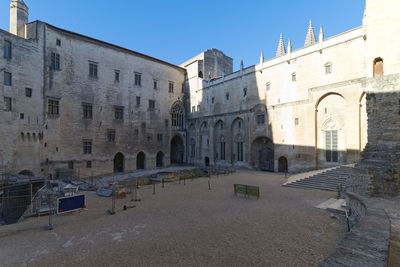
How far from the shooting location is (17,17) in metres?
20.8

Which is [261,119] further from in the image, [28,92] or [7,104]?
[7,104]

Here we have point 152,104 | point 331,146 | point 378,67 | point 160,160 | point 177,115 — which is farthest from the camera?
point 177,115

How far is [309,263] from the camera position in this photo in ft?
18.0

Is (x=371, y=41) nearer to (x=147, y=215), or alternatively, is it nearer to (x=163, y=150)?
(x=147, y=215)

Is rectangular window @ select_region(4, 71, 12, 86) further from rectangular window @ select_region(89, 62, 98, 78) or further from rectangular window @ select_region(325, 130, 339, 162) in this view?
rectangular window @ select_region(325, 130, 339, 162)

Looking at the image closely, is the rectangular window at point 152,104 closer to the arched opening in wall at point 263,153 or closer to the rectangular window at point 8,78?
the rectangular window at point 8,78

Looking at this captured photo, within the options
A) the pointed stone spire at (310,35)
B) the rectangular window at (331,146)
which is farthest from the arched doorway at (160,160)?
the pointed stone spire at (310,35)

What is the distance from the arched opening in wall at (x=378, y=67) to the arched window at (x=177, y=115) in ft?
87.6

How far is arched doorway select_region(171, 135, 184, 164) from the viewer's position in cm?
3722

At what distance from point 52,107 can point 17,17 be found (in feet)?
32.6

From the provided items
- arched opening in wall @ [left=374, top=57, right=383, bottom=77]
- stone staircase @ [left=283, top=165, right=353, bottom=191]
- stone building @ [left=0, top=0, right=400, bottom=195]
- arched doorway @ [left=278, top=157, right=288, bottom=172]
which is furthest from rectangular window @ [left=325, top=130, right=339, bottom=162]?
arched opening in wall @ [left=374, top=57, right=383, bottom=77]

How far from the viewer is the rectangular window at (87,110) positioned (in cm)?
2439

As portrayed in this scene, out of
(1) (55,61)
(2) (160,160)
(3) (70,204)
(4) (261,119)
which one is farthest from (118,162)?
(4) (261,119)

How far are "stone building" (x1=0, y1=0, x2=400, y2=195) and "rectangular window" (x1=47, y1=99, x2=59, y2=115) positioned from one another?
0.31ft
